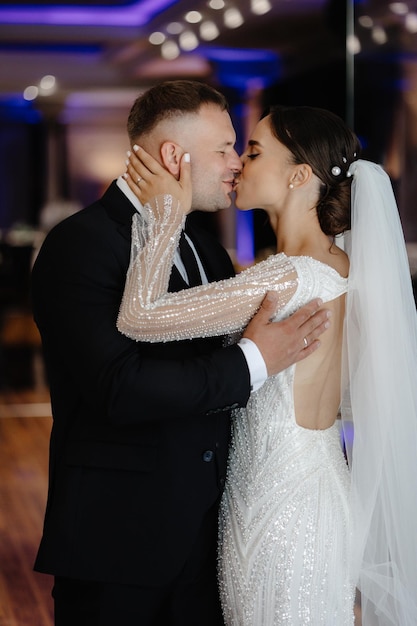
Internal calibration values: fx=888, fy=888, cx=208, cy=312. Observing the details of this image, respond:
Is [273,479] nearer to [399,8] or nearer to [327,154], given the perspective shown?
[327,154]

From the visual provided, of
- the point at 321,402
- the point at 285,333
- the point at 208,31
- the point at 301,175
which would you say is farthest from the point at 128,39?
the point at 285,333

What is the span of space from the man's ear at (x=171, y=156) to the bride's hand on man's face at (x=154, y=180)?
19 mm

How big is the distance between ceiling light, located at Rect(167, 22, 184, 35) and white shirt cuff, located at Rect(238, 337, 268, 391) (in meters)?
6.07

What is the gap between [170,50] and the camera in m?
7.65

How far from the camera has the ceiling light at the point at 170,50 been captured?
301 inches

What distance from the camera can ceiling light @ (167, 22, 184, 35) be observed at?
25.0 feet

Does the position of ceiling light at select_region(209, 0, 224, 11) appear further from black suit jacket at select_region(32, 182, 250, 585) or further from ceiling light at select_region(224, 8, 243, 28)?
black suit jacket at select_region(32, 182, 250, 585)

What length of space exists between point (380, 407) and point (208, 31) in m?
5.96

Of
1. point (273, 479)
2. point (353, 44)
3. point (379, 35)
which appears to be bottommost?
point (273, 479)

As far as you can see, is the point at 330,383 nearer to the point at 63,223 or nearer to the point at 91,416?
the point at 91,416

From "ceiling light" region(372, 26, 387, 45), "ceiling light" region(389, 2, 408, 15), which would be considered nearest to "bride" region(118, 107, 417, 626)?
"ceiling light" region(389, 2, 408, 15)

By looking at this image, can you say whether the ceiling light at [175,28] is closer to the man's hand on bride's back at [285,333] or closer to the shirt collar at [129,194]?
the shirt collar at [129,194]

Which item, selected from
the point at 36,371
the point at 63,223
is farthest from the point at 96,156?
the point at 63,223

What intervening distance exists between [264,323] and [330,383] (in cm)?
35
